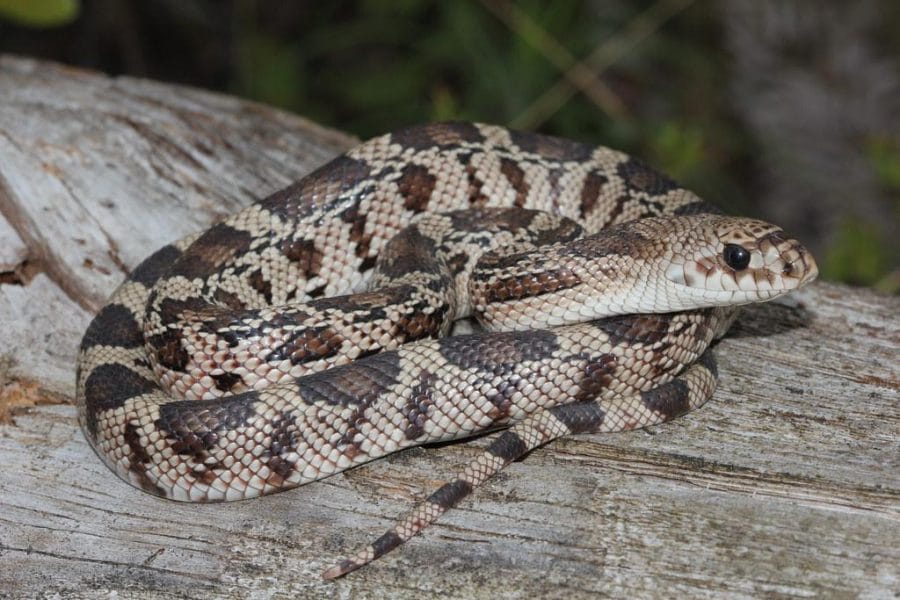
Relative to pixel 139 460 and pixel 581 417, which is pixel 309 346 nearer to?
pixel 139 460

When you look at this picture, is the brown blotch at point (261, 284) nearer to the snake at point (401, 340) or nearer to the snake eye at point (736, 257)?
the snake at point (401, 340)

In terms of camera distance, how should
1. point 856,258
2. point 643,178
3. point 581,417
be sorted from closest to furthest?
1. point 581,417
2. point 643,178
3. point 856,258

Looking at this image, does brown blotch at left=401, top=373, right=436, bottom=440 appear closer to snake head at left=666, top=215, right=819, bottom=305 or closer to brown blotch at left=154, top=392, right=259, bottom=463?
brown blotch at left=154, top=392, right=259, bottom=463

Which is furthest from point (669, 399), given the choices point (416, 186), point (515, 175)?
point (416, 186)

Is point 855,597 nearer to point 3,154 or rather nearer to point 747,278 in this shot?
point 747,278

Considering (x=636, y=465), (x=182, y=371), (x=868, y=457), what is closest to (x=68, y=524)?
(x=182, y=371)

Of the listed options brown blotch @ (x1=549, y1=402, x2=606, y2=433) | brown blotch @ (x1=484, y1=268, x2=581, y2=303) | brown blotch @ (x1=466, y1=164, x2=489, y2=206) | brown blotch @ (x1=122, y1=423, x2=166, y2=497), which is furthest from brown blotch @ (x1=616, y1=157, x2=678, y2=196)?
brown blotch @ (x1=122, y1=423, x2=166, y2=497)

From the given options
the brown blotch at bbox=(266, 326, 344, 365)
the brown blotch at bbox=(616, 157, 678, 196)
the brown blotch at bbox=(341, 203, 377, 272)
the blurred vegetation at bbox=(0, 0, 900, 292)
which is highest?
the blurred vegetation at bbox=(0, 0, 900, 292)
